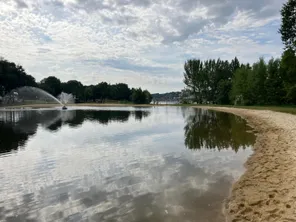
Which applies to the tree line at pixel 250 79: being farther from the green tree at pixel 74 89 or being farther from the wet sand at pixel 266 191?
the green tree at pixel 74 89

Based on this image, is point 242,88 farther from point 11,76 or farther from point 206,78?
point 11,76

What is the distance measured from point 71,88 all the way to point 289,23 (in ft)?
420

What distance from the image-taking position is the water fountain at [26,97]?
317ft

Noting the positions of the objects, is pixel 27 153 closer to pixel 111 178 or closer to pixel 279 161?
pixel 111 178

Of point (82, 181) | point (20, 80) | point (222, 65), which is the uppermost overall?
point (222, 65)

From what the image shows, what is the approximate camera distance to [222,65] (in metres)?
99.5

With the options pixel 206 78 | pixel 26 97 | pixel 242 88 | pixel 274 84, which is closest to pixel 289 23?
pixel 274 84

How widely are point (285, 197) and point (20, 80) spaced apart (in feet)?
345

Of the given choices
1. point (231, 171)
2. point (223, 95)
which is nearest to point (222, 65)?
point (223, 95)

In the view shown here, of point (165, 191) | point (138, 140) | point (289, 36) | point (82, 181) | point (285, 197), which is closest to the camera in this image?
point (285, 197)

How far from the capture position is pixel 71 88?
476ft

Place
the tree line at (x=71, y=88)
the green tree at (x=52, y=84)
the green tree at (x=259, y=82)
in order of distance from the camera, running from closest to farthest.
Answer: the green tree at (x=259, y=82) → the tree line at (x=71, y=88) → the green tree at (x=52, y=84)

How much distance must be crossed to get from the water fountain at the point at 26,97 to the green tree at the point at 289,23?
259ft

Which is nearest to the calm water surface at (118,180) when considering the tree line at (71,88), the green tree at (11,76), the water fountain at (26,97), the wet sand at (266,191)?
the wet sand at (266,191)
